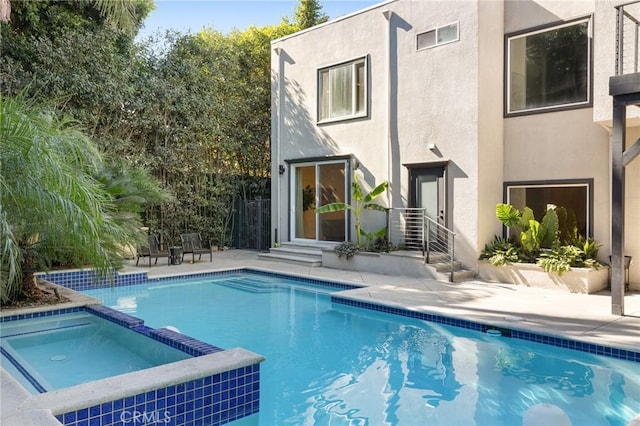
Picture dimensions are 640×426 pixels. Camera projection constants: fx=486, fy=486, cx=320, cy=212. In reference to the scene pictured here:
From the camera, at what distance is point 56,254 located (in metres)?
7.89

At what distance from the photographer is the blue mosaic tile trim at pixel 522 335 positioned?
619cm

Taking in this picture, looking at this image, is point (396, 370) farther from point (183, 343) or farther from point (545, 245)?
point (545, 245)

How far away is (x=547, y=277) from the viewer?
10289mm

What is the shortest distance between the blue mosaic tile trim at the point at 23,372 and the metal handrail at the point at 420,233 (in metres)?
8.41

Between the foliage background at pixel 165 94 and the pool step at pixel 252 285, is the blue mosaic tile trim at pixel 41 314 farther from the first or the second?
the foliage background at pixel 165 94

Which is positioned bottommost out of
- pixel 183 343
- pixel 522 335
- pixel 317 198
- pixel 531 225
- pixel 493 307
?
pixel 522 335

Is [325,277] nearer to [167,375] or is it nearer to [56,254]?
[56,254]

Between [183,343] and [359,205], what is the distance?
8790mm

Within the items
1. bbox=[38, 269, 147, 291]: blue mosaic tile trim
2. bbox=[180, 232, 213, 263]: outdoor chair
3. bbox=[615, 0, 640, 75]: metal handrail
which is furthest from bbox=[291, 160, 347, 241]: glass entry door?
bbox=[615, 0, 640, 75]: metal handrail

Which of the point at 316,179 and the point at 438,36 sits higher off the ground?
the point at 438,36

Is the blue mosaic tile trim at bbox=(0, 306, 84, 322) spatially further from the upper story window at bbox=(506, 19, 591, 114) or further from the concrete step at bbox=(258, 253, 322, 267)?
the upper story window at bbox=(506, 19, 591, 114)

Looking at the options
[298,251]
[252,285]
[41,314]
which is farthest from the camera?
[298,251]

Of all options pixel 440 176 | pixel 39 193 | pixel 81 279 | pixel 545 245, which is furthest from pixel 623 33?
pixel 81 279

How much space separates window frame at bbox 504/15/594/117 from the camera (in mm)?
10711
